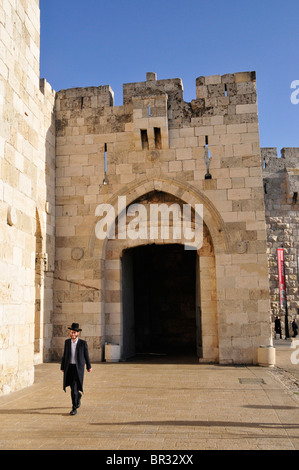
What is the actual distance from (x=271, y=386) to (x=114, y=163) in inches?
233

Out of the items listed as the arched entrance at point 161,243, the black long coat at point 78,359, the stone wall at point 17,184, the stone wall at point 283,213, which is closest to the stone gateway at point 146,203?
the arched entrance at point 161,243

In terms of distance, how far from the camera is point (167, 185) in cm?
1016

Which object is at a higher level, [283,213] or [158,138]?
[158,138]

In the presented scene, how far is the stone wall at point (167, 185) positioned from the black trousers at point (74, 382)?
4.46m

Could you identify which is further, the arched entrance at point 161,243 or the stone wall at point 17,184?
the arched entrance at point 161,243

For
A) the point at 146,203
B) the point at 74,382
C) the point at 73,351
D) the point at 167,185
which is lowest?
the point at 74,382

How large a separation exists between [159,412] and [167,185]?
19.2ft

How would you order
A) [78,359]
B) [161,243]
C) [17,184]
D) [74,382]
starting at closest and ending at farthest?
[74,382]
[78,359]
[17,184]
[161,243]

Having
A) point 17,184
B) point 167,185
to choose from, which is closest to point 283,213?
point 167,185

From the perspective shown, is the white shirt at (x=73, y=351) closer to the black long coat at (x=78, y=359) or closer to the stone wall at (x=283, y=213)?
the black long coat at (x=78, y=359)

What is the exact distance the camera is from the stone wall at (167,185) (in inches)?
380

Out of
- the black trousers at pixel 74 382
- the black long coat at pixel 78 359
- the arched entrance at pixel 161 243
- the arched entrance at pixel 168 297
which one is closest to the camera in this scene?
the black trousers at pixel 74 382

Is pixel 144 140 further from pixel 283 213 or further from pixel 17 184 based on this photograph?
pixel 283 213

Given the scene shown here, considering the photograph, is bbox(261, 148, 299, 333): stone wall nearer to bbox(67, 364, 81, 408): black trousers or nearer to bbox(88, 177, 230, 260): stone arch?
bbox(88, 177, 230, 260): stone arch
